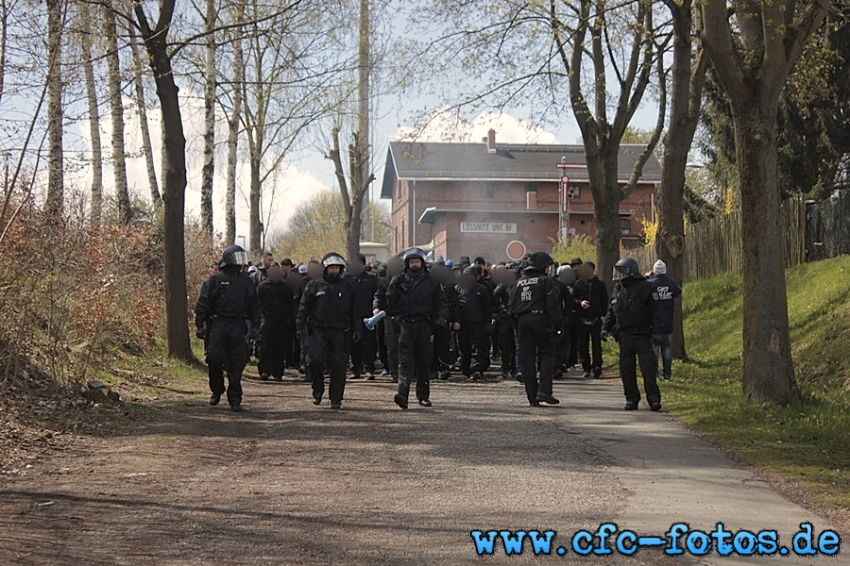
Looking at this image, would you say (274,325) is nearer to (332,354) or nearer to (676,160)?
(332,354)

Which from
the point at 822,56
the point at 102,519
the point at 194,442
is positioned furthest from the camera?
the point at 822,56

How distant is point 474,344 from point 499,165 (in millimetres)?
53200

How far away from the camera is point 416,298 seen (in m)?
13.6

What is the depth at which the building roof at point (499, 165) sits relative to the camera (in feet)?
226

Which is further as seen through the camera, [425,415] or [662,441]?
[425,415]

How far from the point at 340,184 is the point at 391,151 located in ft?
104

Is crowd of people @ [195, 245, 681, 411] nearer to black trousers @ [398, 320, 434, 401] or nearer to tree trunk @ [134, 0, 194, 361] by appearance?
black trousers @ [398, 320, 434, 401]

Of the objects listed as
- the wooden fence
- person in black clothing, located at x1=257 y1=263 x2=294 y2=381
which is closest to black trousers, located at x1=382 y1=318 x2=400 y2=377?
person in black clothing, located at x1=257 y1=263 x2=294 y2=381

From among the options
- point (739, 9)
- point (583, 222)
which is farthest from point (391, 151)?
point (739, 9)

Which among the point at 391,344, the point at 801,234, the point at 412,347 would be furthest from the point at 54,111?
the point at 801,234

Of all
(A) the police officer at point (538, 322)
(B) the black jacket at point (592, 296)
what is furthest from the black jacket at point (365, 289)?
(A) the police officer at point (538, 322)

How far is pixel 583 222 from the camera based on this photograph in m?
66.7

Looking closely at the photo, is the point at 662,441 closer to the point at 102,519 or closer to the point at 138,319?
the point at 102,519

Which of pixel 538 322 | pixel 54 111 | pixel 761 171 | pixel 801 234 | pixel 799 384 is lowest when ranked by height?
pixel 799 384
